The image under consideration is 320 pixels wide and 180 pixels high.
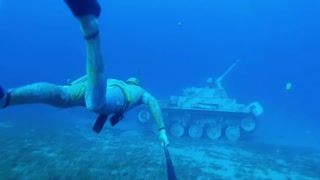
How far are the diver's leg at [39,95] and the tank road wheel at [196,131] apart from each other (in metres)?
16.0

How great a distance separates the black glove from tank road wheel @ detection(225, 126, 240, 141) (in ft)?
57.0

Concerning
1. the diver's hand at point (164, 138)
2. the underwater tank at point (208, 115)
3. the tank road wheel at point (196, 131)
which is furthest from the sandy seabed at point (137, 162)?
the diver's hand at point (164, 138)

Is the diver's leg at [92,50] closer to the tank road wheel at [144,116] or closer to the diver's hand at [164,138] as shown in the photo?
the diver's hand at [164,138]

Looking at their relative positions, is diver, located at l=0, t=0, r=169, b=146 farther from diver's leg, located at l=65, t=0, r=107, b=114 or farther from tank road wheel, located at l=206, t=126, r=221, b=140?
tank road wheel, located at l=206, t=126, r=221, b=140

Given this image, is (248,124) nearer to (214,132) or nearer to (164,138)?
(214,132)

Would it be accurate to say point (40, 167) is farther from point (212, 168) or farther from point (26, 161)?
point (212, 168)

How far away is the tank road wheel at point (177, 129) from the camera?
65.7 feet

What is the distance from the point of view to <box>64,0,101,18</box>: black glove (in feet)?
8.52

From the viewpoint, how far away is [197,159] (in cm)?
1256

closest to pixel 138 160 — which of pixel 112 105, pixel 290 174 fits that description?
pixel 290 174

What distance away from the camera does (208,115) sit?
19922mm

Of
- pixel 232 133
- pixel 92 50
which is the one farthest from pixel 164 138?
pixel 232 133

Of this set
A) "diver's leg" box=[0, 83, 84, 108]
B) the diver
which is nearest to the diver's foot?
the diver

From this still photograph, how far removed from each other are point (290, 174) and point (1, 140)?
11421mm
